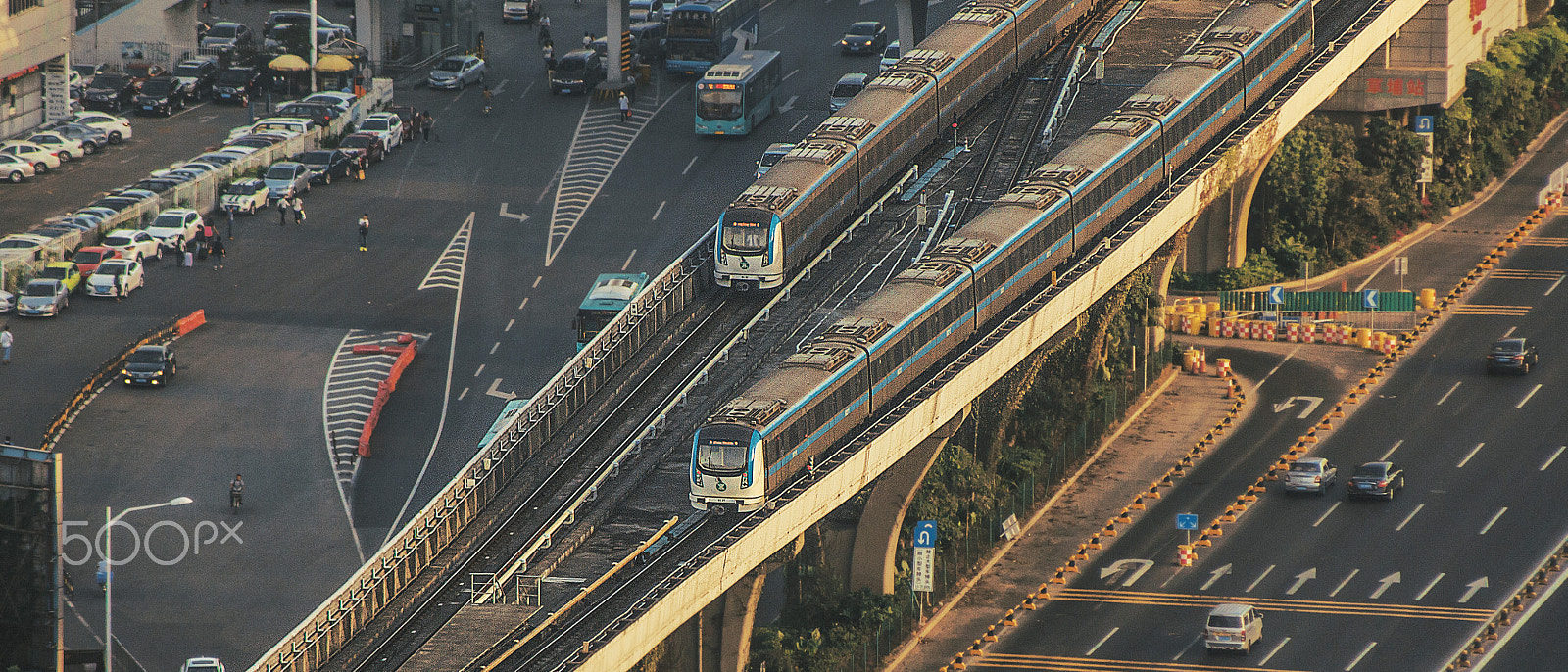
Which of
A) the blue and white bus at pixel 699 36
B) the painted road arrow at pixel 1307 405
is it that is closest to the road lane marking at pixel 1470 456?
the painted road arrow at pixel 1307 405

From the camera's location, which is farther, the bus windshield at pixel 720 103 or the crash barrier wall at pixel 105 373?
the bus windshield at pixel 720 103

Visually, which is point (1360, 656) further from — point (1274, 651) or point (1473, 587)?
point (1473, 587)

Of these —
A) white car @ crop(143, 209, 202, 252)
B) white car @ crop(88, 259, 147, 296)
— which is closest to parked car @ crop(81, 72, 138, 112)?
white car @ crop(143, 209, 202, 252)

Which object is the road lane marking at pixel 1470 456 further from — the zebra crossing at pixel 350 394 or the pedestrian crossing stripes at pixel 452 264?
the pedestrian crossing stripes at pixel 452 264

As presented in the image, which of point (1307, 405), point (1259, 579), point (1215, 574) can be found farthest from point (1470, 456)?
point (1215, 574)

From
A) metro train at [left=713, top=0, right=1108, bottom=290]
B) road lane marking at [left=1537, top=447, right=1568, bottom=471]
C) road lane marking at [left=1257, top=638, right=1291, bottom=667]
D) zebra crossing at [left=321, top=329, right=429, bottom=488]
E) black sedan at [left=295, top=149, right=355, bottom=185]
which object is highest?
metro train at [left=713, top=0, right=1108, bottom=290]

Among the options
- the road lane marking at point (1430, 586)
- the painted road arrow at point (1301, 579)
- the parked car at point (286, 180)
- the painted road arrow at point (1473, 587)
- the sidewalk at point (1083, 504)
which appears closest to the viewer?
the sidewalk at point (1083, 504)

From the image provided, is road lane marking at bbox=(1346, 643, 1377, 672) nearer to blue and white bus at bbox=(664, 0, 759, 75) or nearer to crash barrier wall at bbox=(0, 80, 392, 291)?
crash barrier wall at bbox=(0, 80, 392, 291)
